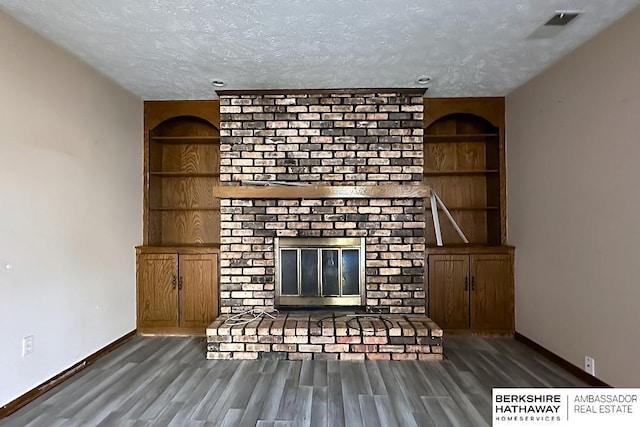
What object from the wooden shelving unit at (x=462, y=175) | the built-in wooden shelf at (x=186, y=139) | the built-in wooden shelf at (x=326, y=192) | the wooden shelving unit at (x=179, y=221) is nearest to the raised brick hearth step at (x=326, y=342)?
the wooden shelving unit at (x=179, y=221)

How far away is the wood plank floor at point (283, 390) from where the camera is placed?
219 centimetres

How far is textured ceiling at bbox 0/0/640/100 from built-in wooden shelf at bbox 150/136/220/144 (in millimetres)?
627

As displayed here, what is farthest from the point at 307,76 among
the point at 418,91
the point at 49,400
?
the point at 49,400

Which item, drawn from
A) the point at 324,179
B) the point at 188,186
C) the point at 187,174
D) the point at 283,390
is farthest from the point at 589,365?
the point at 188,186

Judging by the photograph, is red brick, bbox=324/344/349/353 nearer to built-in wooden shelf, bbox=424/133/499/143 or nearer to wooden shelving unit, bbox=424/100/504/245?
wooden shelving unit, bbox=424/100/504/245

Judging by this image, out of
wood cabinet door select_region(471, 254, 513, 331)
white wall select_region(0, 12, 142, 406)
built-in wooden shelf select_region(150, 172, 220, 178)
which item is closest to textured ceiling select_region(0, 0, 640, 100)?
white wall select_region(0, 12, 142, 406)

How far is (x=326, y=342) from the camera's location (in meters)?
3.14

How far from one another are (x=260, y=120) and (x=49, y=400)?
9.15ft

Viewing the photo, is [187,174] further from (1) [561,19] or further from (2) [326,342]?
(1) [561,19]

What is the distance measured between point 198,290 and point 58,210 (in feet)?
5.02

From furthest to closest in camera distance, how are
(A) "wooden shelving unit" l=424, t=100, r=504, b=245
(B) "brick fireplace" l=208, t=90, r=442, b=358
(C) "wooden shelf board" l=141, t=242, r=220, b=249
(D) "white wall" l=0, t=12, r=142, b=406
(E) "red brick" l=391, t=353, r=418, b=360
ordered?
(A) "wooden shelving unit" l=424, t=100, r=504, b=245, (C) "wooden shelf board" l=141, t=242, r=220, b=249, (B) "brick fireplace" l=208, t=90, r=442, b=358, (E) "red brick" l=391, t=353, r=418, b=360, (D) "white wall" l=0, t=12, r=142, b=406

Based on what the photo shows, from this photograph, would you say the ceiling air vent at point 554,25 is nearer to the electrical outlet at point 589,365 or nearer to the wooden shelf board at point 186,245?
the electrical outlet at point 589,365

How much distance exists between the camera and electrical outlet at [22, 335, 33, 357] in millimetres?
2373

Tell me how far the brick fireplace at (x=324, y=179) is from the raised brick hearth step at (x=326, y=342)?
0.47 metres
